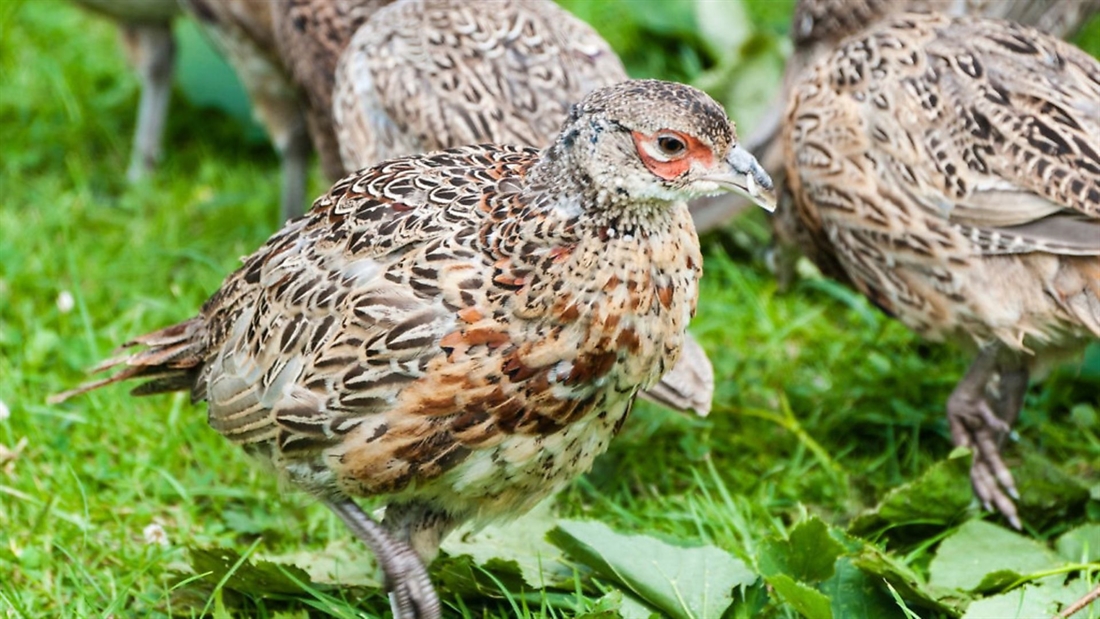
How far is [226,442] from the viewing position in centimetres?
470

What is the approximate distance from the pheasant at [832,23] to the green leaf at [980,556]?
1.39 meters

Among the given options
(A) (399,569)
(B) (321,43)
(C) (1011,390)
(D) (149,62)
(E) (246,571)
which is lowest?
(C) (1011,390)

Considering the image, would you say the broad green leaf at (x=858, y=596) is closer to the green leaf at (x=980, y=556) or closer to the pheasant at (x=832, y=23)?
the green leaf at (x=980, y=556)

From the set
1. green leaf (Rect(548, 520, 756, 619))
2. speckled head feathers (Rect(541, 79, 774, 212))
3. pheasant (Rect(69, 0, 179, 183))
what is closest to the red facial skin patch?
speckled head feathers (Rect(541, 79, 774, 212))

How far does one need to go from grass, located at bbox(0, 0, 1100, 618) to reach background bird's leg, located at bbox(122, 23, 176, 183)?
0.12 meters

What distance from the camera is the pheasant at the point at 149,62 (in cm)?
654

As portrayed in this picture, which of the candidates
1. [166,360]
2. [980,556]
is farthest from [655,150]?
[980,556]

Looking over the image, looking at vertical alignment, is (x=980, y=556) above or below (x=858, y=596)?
below

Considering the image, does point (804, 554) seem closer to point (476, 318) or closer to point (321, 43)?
point (476, 318)

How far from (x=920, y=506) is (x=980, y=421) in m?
0.47

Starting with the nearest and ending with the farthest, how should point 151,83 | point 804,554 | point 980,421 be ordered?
point 804,554
point 980,421
point 151,83

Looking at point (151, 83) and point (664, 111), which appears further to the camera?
point (151, 83)

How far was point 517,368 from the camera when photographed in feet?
10.4

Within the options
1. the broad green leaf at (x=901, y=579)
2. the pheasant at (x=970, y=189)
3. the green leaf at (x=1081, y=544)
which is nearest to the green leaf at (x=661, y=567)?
the broad green leaf at (x=901, y=579)
